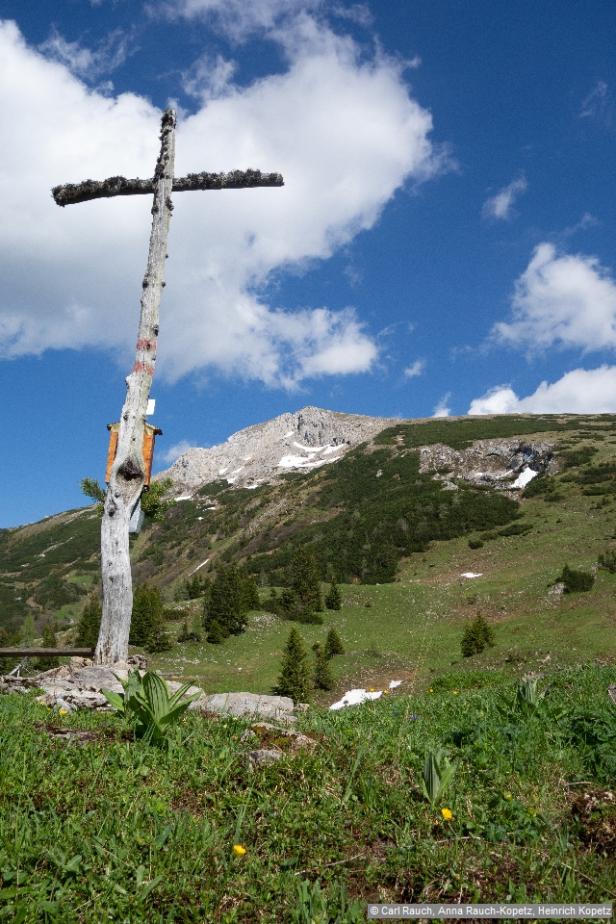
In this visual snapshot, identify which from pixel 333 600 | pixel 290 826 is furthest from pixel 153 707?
pixel 333 600

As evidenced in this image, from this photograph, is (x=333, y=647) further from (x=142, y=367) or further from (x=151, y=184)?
(x=151, y=184)

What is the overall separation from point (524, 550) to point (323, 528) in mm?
38017

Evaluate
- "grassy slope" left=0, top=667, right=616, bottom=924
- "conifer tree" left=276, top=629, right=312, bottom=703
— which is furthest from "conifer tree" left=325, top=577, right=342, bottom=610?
"grassy slope" left=0, top=667, right=616, bottom=924

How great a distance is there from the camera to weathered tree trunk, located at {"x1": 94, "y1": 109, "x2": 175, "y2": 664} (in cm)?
672

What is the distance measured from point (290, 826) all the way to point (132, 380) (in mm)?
5860

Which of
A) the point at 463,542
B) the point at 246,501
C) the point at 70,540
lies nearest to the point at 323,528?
the point at 463,542

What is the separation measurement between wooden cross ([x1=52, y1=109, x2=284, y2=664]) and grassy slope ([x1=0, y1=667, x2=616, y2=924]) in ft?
8.15

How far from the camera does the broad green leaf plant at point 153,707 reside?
13.0 ft

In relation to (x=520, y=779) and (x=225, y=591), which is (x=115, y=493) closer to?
(x=520, y=779)

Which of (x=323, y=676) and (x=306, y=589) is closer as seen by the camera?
(x=323, y=676)

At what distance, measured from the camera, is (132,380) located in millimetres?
7473

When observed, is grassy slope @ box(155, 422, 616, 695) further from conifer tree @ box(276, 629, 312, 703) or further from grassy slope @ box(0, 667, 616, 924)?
grassy slope @ box(0, 667, 616, 924)

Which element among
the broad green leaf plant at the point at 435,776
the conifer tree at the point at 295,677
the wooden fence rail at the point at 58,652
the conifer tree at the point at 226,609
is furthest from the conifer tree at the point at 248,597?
the broad green leaf plant at the point at 435,776

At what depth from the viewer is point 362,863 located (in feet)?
9.30
